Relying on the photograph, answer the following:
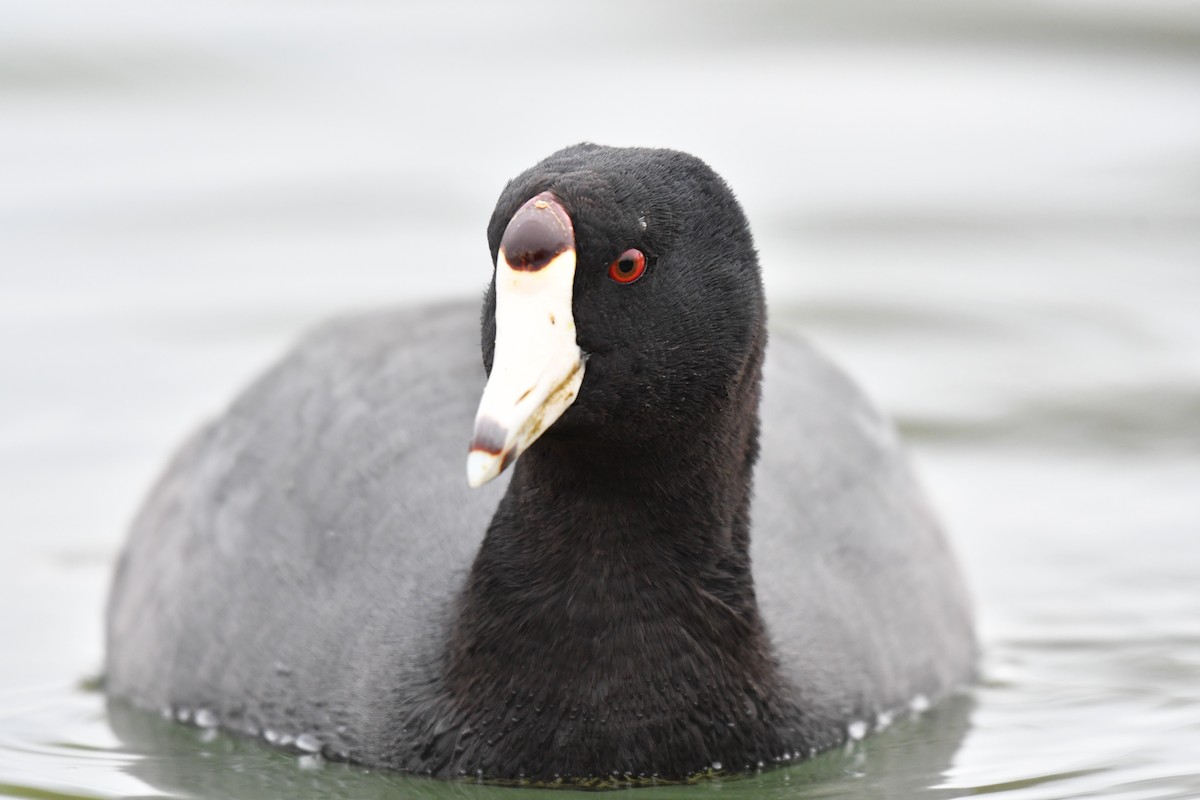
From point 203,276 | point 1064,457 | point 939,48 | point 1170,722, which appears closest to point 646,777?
point 1170,722

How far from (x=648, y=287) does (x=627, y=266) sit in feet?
0.23

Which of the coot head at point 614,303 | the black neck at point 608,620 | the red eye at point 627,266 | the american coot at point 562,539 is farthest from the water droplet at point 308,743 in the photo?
the red eye at point 627,266

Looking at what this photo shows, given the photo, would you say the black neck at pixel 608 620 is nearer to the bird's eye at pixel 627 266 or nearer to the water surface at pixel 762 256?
the water surface at pixel 762 256

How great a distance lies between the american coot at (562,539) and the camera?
461 cm

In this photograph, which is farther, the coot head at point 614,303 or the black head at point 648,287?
the black head at point 648,287

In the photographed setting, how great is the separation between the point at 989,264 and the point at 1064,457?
59.6 inches

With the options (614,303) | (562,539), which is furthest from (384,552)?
(614,303)

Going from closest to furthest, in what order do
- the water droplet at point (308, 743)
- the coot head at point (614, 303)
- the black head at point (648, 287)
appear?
the coot head at point (614, 303) → the black head at point (648, 287) → the water droplet at point (308, 743)

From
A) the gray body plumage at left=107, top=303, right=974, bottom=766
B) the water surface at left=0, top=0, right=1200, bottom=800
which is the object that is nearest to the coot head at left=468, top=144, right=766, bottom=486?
the gray body plumage at left=107, top=303, right=974, bottom=766

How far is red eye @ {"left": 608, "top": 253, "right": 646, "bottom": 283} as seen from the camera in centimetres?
458

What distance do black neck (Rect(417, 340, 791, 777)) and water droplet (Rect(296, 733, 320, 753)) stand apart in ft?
1.35

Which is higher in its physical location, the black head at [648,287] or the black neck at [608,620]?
the black head at [648,287]

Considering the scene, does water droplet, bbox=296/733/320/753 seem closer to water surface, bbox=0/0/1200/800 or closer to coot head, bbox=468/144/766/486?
water surface, bbox=0/0/1200/800

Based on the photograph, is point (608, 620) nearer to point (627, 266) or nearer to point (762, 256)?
point (627, 266)
